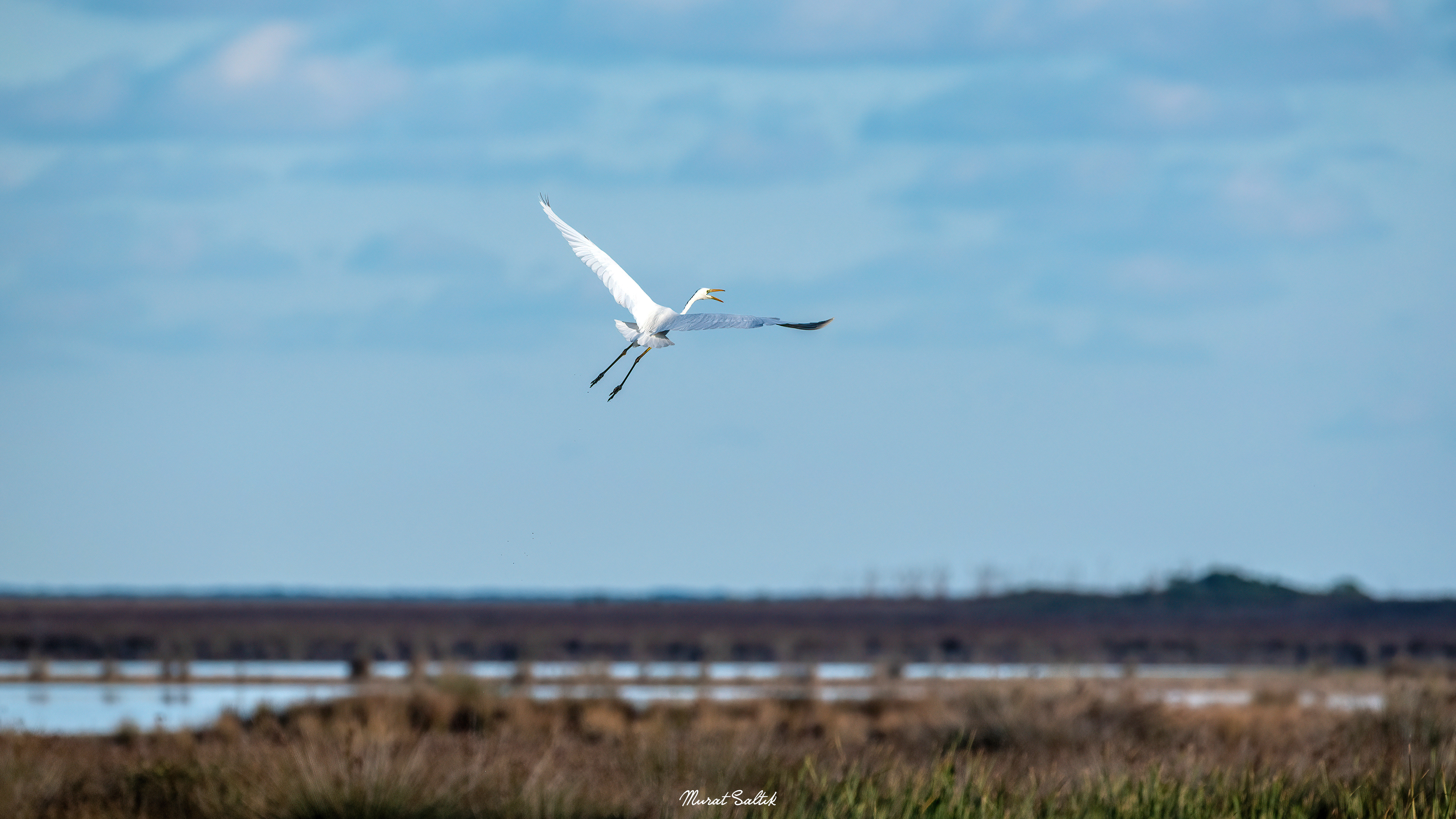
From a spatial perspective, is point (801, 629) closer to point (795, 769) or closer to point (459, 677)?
point (459, 677)

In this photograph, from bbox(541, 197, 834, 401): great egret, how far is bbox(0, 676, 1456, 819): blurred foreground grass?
21.4ft

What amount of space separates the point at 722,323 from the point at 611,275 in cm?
129

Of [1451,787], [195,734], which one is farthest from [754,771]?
[195,734]

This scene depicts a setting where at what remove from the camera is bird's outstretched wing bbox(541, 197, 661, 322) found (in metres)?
10.3

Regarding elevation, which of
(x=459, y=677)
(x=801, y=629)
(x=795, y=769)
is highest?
(x=801, y=629)

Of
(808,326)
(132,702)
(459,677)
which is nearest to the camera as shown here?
(808,326)

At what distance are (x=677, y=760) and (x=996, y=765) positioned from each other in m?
4.76

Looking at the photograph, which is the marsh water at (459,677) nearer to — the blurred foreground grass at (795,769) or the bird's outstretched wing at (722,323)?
the blurred foreground grass at (795,769)

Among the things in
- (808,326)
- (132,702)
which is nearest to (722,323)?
(808,326)

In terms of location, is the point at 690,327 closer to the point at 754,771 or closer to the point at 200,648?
the point at 754,771

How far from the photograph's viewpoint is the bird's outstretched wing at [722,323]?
9.32m

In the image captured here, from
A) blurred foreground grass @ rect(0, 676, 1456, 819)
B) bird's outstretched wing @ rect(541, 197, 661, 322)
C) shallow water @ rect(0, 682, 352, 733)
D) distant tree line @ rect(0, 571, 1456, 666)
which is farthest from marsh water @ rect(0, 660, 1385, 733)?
bird's outstretched wing @ rect(541, 197, 661, 322)

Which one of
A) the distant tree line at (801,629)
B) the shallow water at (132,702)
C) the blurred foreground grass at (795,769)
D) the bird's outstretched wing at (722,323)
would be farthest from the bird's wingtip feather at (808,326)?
the distant tree line at (801,629)

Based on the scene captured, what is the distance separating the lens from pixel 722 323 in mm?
9672
